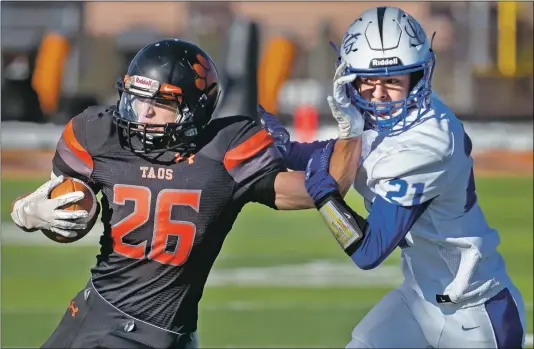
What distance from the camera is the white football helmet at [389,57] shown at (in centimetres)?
349

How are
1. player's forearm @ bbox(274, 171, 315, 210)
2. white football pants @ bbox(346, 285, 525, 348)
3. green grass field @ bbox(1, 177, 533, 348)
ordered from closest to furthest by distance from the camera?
player's forearm @ bbox(274, 171, 315, 210) → white football pants @ bbox(346, 285, 525, 348) → green grass field @ bbox(1, 177, 533, 348)

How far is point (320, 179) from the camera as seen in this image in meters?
3.43

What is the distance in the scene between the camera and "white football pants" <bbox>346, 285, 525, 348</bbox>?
3.57m

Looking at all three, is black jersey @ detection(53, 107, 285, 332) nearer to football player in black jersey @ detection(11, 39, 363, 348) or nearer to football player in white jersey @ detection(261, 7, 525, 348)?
football player in black jersey @ detection(11, 39, 363, 348)

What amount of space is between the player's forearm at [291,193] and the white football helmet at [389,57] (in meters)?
0.36

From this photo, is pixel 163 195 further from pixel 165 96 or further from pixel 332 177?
pixel 332 177

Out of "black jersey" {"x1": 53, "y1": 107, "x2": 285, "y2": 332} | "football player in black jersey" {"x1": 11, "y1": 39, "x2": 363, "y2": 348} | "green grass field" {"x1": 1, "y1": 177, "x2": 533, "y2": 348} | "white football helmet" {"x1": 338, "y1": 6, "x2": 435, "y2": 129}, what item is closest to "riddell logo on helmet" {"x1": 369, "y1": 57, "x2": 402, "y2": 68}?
"white football helmet" {"x1": 338, "y1": 6, "x2": 435, "y2": 129}

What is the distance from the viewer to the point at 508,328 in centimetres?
358

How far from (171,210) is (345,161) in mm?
631

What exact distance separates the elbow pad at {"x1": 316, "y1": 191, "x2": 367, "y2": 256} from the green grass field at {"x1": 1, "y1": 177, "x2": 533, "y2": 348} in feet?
7.93

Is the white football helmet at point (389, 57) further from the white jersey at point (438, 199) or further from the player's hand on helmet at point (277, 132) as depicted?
the player's hand on helmet at point (277, 132)

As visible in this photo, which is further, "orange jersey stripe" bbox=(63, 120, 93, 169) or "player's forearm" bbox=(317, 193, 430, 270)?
"orange jersey stripe" bbox=(63, 120, 93, 169)

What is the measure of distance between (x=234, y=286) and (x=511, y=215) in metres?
4.10

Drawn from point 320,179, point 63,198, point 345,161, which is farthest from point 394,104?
point 63,198
